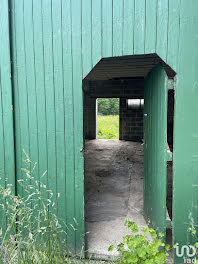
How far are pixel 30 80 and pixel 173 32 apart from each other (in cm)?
168

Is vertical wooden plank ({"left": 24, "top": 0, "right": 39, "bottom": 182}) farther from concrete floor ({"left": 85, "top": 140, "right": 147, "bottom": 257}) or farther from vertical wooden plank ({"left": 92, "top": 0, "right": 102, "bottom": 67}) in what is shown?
concrete floor ({"left": 85, "top": 140, "right": 147, "bottom": 257})

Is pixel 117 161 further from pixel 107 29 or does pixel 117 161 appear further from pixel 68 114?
pixel 107 29

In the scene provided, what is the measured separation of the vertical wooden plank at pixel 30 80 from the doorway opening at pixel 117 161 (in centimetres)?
115

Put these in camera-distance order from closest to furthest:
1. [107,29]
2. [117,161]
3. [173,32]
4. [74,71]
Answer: [173,32] < [107,29] < [74,71] < [117,161]

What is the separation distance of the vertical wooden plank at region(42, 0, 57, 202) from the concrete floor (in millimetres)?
924

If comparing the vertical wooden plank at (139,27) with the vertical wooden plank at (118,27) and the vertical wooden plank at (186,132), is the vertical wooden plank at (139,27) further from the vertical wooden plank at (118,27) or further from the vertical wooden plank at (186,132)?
the vertical wooden plank at (186,132)

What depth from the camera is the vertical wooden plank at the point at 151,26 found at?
2143 millimetres

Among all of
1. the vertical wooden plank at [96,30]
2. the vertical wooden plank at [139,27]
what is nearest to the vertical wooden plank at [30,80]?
the vertical wooden plank at [96,30]

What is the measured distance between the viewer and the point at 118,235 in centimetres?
281

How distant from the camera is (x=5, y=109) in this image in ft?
8.40

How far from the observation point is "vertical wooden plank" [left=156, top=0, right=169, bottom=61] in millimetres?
2123

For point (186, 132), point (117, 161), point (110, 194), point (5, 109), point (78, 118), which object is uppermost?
point (5, 109)

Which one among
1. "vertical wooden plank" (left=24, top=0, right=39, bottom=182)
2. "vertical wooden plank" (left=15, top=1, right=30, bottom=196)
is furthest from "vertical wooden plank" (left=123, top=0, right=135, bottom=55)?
"vertical wooden plank" (left=15, top=1, right=30, bottom=196)

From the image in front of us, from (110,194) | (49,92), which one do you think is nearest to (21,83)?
(49,92)
